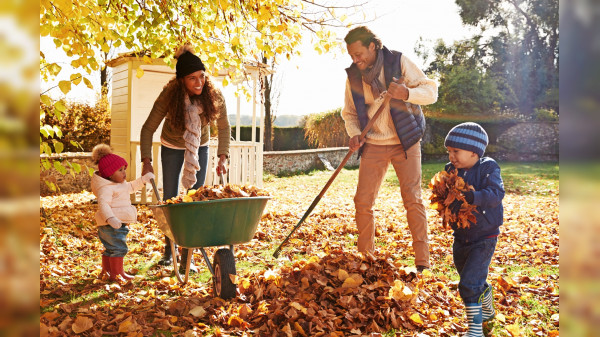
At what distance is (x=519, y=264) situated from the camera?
16.3 ft

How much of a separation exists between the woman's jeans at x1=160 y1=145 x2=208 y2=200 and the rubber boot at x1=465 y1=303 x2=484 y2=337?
8.11 ft

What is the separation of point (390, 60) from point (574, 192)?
140 inches

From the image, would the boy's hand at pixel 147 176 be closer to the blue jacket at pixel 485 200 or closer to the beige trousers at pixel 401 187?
the beige trousers at pixel 401 187

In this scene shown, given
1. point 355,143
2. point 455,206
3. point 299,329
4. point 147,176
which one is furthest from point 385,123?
point 147,176

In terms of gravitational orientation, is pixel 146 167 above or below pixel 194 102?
below

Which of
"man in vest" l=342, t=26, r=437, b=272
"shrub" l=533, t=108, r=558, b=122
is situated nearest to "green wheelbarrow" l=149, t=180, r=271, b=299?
"man in vest" l=342, t=26, r=437, b=272

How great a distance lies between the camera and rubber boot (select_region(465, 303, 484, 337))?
9.06 feet

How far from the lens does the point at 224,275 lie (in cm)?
345

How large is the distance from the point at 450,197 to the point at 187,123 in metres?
2.30

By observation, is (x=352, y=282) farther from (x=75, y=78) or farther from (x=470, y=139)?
(x=75, y=78)

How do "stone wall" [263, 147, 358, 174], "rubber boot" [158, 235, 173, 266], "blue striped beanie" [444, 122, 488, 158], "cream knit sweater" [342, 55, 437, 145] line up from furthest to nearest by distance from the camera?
1. "stone wall" [263, 147, 358, 174]
2. "rubber boot" [158, 235, 173, 266]
3. "cream knit sweater" [342, 55, 437, 145]
4. "blue striped beanie" [444, 122, 488, 158]

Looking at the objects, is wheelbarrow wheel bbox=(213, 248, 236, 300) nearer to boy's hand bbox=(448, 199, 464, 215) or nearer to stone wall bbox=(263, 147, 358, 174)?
boy's hand bbox=(448, 199, 464, 215)

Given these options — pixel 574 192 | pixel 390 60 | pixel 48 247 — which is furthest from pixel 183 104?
pixel 574 192

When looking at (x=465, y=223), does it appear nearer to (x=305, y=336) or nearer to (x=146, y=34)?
(x=305, y=336)
